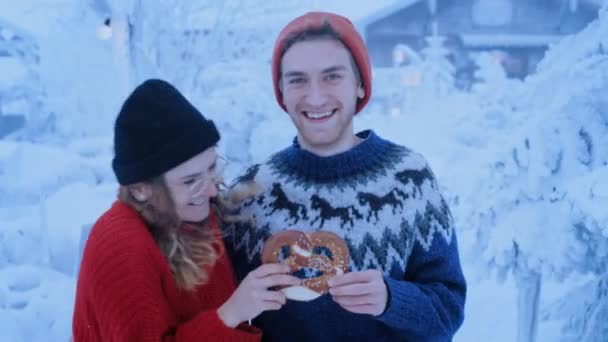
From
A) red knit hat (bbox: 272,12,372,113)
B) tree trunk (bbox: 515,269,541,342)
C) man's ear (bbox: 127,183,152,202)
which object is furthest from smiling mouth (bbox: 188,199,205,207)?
tree trunk (bbox: 515,269,541,342)

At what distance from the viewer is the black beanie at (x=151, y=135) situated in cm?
107

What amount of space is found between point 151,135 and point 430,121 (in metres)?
2.04

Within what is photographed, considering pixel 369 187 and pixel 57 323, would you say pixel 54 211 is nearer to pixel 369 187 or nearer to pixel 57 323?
pixel 57 323

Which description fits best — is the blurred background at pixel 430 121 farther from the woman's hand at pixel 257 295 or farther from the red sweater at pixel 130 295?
the woman's hand at pixel 257 295

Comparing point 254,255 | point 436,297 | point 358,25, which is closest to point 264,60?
point 358,25

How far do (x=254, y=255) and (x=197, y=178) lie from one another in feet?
1.13

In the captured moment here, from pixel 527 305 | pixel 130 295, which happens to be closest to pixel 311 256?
pixel 130 295

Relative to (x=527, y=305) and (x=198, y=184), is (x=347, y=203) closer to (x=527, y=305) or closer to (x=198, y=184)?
(x=198, y=184)

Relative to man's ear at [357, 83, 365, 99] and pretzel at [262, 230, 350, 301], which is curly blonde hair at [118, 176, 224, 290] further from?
man's ear at [357, 83, 365, 99]

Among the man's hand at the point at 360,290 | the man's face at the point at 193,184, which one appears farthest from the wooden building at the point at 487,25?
the man's hand at the point at 360,290

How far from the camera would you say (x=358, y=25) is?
265cm

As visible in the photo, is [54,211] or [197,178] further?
[54,211]

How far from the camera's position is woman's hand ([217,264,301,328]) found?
1.02 m

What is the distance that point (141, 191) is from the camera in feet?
3.75
